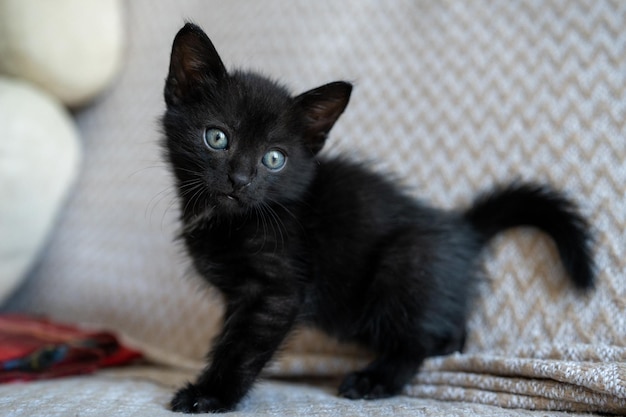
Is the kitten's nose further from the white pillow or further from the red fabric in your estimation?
the white pillow

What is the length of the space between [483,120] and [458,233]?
1.01ft

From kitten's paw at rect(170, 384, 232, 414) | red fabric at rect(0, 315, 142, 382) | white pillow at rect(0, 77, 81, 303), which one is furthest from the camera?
white pillow at rect(0, 77, 81, 303)

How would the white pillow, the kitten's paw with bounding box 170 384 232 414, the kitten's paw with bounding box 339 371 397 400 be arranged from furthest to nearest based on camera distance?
the white pillow, the kitten's paw with bounding box 339 371 397 400, the kitten's paw with bounding box 170 384 232 414

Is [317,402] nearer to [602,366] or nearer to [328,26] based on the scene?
[602,366]

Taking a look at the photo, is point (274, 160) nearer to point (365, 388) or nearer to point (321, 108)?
point (321, 108)

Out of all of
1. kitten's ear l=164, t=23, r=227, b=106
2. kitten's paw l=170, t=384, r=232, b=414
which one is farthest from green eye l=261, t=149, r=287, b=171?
kitten's paw l=170, t=384, r=232, b=414

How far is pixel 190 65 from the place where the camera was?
36.7 inches

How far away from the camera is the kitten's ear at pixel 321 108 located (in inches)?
36.9

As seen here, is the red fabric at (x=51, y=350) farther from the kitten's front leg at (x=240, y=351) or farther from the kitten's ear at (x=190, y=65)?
the kitten's ear at (x=190, y=65)

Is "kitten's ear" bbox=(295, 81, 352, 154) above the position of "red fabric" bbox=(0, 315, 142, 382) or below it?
above

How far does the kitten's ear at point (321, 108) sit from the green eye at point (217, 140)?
0.51 feet

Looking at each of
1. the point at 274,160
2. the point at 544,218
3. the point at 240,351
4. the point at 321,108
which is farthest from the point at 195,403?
the point at 544,218

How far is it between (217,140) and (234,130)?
0.11 feet

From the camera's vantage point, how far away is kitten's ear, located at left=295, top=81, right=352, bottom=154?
3.07ft
